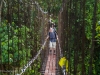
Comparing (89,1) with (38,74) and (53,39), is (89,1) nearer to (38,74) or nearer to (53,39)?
(38,74)

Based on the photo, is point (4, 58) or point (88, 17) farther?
point (88, 17)

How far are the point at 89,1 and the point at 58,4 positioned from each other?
4.62 m

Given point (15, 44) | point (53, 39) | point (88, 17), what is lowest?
point (53, 39)

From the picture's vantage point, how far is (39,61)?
5352 millimetres

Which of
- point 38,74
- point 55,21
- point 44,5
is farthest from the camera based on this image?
point 55,21

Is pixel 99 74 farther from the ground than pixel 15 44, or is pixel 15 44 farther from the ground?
pixel 15 44

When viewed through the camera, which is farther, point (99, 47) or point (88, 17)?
point (88, 17)

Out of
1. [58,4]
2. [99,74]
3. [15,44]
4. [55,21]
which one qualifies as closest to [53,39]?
[58,4]

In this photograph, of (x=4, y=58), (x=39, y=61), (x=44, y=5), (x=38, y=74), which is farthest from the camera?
(x=44, y=5)

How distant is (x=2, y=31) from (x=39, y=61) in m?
1.48

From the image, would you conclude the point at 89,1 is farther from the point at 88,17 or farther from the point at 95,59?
the point at 95,59

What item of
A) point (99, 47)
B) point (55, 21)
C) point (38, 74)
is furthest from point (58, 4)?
point (99, 47)

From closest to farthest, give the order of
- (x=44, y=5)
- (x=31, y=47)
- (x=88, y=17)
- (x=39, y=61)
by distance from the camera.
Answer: (x=88, y=17) < (x=31, y=47) < (x=39, y=61) < (x=44, y=5)

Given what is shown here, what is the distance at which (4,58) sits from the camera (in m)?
3.49
